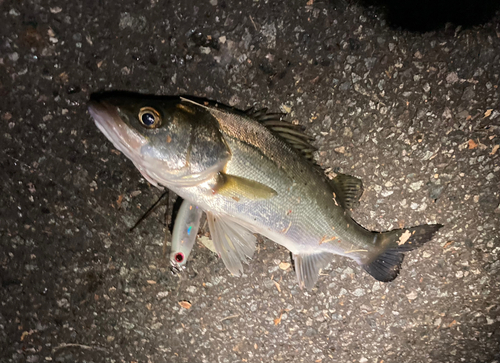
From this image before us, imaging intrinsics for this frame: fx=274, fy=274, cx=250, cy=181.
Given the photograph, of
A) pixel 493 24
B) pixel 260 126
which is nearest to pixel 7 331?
pixel 260 126

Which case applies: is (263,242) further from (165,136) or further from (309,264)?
(165,136)

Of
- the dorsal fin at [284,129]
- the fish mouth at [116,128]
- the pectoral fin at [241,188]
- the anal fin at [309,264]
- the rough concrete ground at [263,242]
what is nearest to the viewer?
the fish mouth at [116,128]

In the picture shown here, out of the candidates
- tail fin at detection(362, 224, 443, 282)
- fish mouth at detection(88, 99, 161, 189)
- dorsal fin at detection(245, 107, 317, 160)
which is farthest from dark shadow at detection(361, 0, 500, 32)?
fish mouth at detection(88, 99, 161, 189)

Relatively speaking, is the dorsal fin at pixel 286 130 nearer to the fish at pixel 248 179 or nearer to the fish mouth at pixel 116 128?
the fish at pixel 248 179

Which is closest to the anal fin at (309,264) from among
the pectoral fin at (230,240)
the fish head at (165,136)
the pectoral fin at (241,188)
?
the pectoral fin at (230,240)

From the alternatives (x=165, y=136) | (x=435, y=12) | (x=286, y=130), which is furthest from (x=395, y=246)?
(x=165, y=136)

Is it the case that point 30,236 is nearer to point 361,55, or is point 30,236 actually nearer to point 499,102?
point 361,55

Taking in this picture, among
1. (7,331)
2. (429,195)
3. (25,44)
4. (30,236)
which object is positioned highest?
(429,195)
